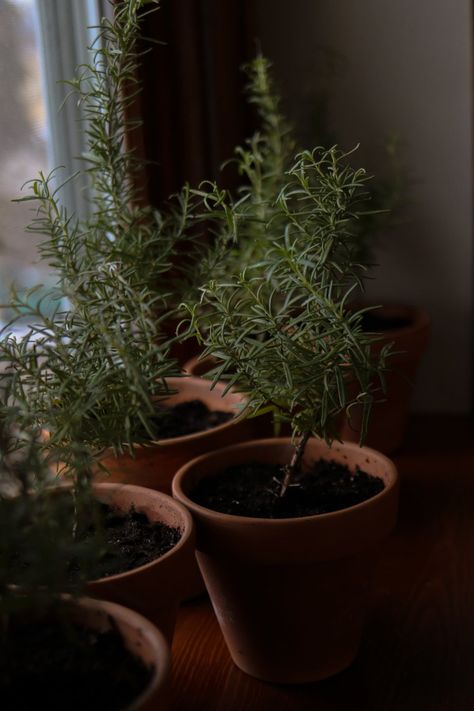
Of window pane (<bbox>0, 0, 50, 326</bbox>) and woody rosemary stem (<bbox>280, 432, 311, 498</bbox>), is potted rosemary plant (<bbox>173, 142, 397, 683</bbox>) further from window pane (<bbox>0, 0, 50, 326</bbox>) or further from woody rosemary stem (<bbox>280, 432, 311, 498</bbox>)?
window pane (<bbox>0, 0, 50, 326</bbox>)

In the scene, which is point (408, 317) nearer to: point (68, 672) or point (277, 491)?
point (277, 491)

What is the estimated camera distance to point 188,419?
4.14 ft

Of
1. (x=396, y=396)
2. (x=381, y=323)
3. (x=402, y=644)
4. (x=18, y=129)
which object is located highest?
(x=18, y=129)

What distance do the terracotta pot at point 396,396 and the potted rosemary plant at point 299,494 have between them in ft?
1.57

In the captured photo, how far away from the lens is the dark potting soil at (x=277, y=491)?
3.13ft

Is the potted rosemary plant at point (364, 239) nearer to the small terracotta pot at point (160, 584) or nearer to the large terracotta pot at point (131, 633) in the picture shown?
the small terracotta pot at point (160, 584)

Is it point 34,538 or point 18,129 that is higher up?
point 18,129

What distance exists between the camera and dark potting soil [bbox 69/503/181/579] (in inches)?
33.5

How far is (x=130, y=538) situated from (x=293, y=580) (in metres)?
0.18

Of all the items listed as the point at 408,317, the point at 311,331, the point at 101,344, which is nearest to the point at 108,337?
the point at 101,344

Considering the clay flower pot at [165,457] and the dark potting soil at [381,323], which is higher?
the dark potting soil at [381,323]

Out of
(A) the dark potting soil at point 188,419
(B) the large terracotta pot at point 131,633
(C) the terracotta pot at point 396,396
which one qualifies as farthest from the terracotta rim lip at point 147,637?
(C) the terracotta pot at point 396,396

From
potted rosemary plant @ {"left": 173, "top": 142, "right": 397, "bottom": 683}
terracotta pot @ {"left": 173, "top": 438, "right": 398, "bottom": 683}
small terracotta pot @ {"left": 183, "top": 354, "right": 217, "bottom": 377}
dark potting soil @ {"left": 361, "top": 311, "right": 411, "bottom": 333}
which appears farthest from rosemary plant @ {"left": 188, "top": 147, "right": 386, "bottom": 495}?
dark potting soil @ {"left": 361, "top": 311, "right": 411, "bottom": 333}

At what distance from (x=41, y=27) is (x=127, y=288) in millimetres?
563
